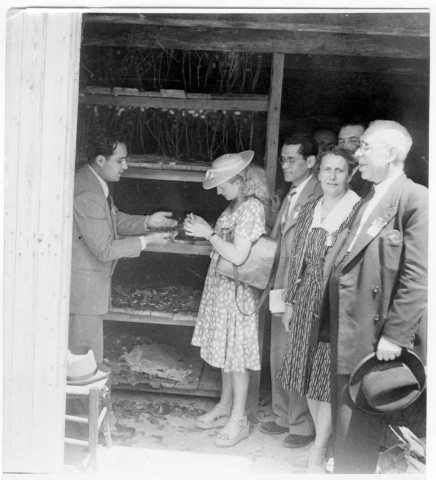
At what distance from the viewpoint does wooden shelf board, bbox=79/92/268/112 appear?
4.68 m

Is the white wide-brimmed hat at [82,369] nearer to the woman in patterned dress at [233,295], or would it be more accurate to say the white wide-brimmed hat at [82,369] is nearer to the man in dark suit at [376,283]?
the woman in patterned dress at [233,295]

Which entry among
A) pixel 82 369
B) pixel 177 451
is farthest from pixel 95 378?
pixel 177 451

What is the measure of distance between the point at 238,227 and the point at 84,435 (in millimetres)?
1940

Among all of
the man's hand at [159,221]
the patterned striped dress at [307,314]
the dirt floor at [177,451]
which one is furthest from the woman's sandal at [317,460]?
the man's hand at [159,221]

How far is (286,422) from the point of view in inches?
187

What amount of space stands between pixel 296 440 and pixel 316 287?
1.29m

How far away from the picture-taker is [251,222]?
14.4 feet

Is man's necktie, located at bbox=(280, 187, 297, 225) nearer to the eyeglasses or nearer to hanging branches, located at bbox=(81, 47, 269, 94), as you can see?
the eyeglasses

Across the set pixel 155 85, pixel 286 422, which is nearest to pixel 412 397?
pixel 286 422

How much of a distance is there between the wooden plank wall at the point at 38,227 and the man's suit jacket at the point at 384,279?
63.1 inches

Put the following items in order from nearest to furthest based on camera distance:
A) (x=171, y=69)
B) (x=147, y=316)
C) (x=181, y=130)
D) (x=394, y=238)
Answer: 1. (x=394, y=238)
2. (x=147, y=316)
3. (x=181, y=130)
4. (x=171, y=69)

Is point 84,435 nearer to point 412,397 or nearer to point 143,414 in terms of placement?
point 143,414

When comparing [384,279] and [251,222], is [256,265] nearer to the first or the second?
[251,222]

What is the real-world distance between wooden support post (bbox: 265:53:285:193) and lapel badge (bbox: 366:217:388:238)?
140 centimetres
